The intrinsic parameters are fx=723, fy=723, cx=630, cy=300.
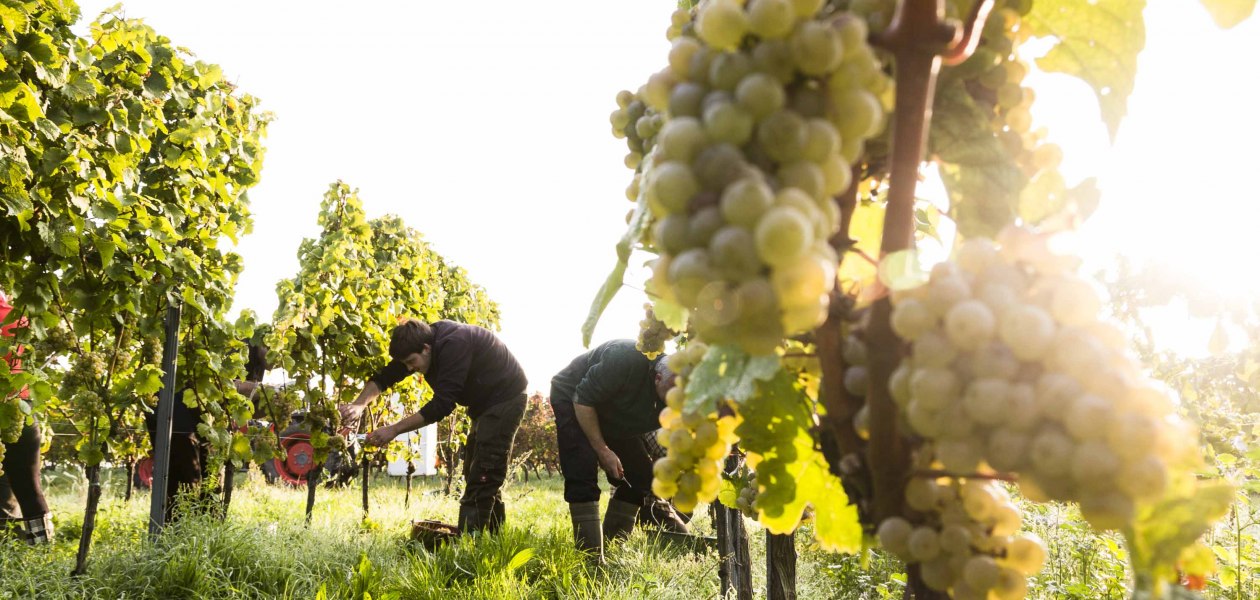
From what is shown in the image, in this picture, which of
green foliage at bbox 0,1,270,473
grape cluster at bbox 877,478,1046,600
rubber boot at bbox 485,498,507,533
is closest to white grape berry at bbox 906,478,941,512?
grape cluster at bbox 877,478,1046,600

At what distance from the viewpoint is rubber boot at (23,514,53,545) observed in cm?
477

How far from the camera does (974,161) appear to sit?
0.63 m

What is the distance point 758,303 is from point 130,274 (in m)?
4.02

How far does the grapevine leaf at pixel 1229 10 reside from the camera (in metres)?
0.53

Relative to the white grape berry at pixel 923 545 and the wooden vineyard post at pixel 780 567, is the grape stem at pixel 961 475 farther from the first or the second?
the wooden vineyard post at pixel 780 567

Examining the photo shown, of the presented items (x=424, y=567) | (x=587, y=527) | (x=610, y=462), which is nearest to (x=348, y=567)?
(x=424, y=567)

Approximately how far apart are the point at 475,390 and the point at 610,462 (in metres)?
1.41

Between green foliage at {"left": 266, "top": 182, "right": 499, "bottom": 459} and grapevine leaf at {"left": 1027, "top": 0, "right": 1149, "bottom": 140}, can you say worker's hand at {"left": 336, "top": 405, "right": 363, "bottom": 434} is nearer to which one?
green foliage at {"left": 266, "top": 182, "right": 499, "bottom": 459}

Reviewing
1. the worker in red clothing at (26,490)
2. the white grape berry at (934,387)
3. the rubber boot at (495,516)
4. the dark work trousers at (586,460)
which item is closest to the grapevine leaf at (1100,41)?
the white grape berry at (934,387)

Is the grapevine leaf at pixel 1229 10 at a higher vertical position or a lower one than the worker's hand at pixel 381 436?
higher

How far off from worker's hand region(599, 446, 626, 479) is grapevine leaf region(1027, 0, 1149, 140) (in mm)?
4268

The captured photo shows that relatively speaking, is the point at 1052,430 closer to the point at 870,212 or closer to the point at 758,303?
the point at 758,303

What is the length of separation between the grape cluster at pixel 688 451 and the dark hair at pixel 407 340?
4.79 meters

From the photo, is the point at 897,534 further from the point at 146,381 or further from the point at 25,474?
the point at 25,474
